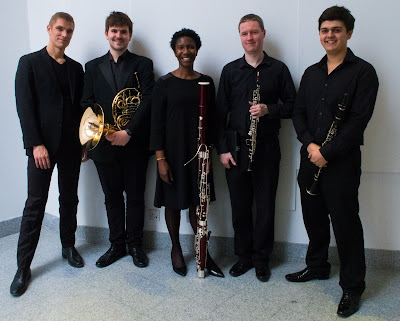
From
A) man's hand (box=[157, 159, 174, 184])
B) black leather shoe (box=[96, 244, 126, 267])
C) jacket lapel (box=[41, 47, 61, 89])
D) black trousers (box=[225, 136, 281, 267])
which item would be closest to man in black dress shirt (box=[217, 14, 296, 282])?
black trousers (box=[225, 136, 281, 267])

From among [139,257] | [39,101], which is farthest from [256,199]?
[39,101]

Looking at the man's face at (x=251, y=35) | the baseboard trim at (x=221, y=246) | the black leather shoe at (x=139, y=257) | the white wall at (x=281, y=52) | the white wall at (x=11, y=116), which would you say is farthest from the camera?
the white wall at (x=11, y=116)

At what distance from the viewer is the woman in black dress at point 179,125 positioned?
253 centimetres

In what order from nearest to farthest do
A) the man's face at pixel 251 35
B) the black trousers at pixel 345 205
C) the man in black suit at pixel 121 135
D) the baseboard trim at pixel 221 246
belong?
the black trousers at pixel 345 205
the man's face at pixel 251 35
the man in black suit at pixel 121 135
the baseboard trim at pixel 221 246

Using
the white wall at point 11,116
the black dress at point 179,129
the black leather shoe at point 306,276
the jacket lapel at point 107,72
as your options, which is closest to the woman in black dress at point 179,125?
the black dress at point 179,129

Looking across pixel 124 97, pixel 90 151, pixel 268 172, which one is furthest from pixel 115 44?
pixel 268 172

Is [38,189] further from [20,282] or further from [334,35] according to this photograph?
[334,35]

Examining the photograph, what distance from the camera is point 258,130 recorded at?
2566 millimetres

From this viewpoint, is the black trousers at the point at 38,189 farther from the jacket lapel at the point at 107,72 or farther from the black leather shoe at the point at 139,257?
the black leather shoe at the point at 139,257

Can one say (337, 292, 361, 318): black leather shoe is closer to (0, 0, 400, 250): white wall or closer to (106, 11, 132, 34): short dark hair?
(0, 0, 400, 250): white wall

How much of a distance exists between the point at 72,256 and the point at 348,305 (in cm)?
193

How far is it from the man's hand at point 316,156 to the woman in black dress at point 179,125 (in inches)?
28.8

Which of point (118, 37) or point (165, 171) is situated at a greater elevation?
point (118, 37)

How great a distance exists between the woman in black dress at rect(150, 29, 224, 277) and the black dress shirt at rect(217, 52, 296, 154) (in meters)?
0.10
